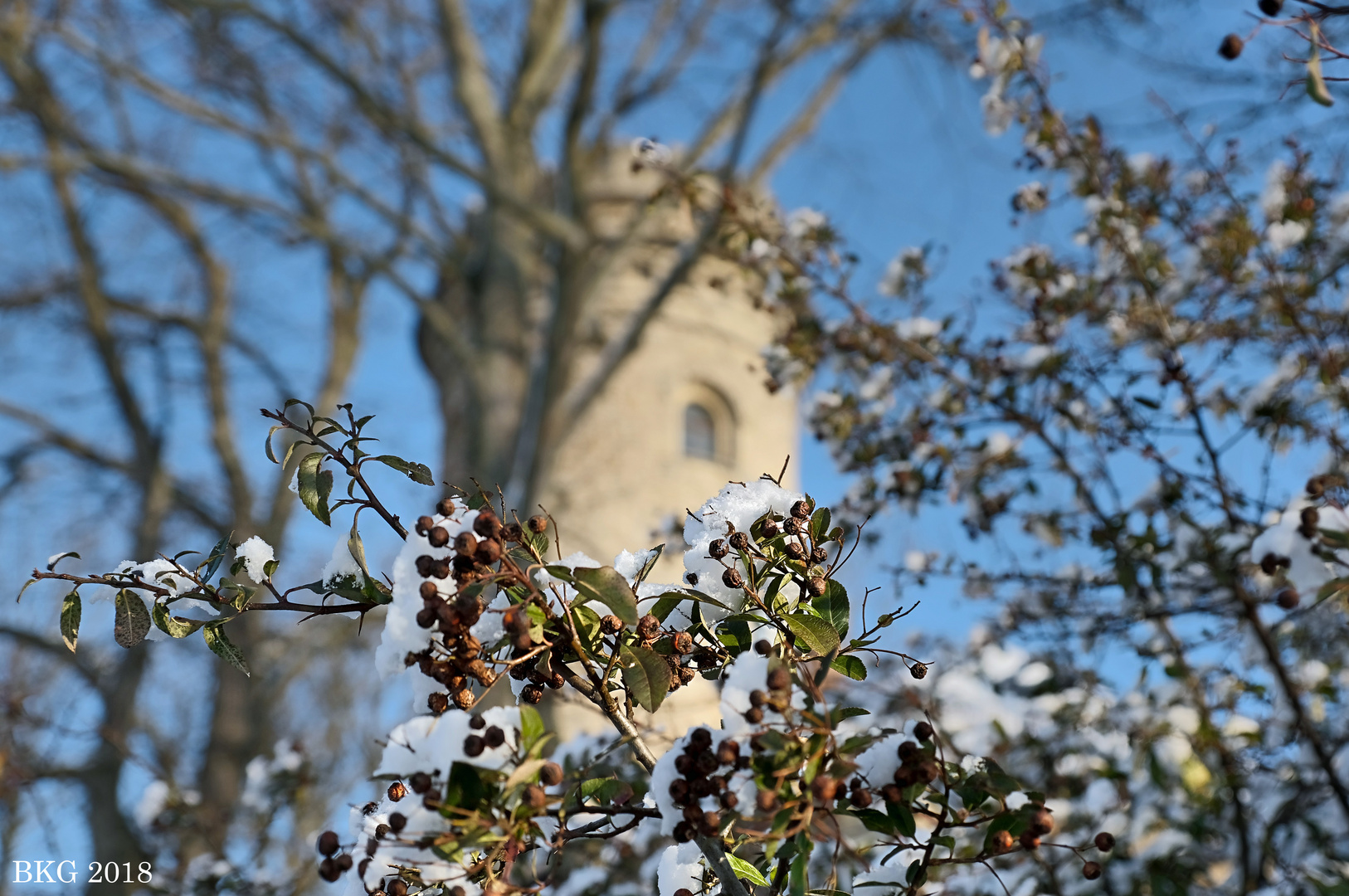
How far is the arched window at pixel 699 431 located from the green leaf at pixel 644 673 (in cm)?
789

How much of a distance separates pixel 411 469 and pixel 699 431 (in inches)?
321

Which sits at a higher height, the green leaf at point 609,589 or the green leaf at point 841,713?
the green leaf at point 609,589

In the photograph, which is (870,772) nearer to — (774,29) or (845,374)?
(845,374)

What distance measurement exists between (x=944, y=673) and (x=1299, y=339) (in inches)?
72.9

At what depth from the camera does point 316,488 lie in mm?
1237

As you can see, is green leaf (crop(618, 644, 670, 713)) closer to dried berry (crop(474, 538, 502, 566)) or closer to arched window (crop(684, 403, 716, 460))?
dried berry (crop(474, 538, 502, 566))

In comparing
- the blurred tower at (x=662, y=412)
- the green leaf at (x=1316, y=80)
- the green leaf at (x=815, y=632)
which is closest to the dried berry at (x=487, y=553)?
the green leaf at (x=815, y=632)

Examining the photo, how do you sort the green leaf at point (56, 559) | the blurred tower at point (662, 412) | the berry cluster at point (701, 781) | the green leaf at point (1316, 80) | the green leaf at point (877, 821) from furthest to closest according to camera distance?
the blurred tower at point (662, 412) < the green leaf at point (1316, 80) < the green leaf at point (56, 559) < the green leaf at point (877, 821) < the berry cluster at point (701, 781)

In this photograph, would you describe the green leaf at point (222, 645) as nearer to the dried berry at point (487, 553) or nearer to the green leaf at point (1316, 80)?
the dried berry at point (487, 553)

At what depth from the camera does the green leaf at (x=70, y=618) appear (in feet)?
3.98

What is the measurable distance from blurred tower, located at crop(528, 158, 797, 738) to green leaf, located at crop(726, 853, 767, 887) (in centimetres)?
563

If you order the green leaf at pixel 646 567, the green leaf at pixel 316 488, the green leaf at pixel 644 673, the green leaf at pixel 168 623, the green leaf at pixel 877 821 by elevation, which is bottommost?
the green leaf at pixel 877 821

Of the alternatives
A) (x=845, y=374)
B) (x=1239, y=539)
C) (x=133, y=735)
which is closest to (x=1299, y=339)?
(x=1239, y=539)

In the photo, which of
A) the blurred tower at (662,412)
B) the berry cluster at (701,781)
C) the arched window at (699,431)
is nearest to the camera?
the berry cluster at (701,781)
